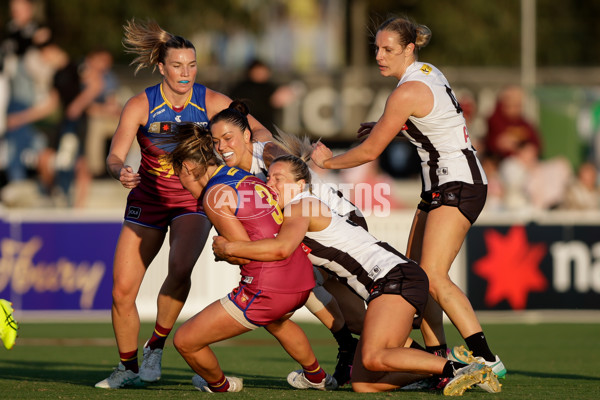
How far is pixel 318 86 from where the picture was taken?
60.1 ft

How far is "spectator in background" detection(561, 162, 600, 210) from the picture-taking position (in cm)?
1423

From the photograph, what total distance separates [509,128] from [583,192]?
4.38 feet

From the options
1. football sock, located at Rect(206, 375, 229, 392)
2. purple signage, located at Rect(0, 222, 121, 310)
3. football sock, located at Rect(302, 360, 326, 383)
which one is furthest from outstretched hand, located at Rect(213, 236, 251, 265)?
purple signage, located at Rect(0, 222, 121, 310)

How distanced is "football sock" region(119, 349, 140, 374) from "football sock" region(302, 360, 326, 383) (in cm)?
119

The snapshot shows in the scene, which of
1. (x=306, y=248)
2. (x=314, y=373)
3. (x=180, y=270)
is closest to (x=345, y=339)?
(x=314, y=373)

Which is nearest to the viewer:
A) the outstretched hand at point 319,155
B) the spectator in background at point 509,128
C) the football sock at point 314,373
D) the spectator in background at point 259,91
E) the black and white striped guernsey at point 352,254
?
the black and white striped guernsey at point 352,254

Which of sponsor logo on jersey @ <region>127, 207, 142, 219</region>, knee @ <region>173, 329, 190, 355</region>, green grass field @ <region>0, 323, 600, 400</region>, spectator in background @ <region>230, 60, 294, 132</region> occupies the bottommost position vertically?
green grass field @ <region>0, 323, 600, 400</region>

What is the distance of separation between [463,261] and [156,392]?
21.4ft

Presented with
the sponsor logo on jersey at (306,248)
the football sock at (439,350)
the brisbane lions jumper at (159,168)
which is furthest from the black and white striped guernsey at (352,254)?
the brisbane lions jumper at (159,168)

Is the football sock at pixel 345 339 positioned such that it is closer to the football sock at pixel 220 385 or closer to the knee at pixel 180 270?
the football sock at pixel 220 385

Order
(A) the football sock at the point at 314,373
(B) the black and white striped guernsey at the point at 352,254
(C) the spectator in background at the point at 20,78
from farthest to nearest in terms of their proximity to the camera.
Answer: (C) the spectator in background at the point at 20,78, (A) the football sock at the point at 314,373, (B) the black and white striped guernsey at the point at 352,254

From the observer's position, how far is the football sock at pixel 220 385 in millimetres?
6395

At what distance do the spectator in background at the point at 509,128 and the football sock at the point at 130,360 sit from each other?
28.7 ft

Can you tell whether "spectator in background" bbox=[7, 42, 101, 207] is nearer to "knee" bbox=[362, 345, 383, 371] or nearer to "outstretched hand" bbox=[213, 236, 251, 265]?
"outstretched hand" bbox=[213, 236, 251, 265]
